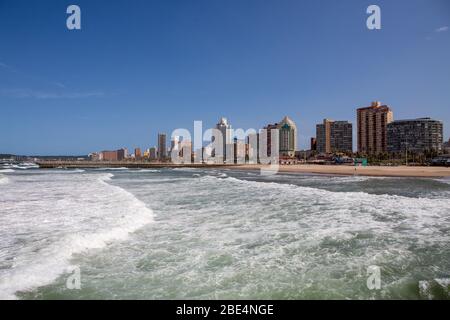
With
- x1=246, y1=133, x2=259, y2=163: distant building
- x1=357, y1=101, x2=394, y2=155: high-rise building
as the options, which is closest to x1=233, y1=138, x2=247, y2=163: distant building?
x1=246, y1=133, x2=259, y2=163: distant building

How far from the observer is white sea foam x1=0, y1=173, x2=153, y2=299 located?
5562mm

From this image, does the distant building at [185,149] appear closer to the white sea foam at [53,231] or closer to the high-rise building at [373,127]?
the high-rise building at [373,127]

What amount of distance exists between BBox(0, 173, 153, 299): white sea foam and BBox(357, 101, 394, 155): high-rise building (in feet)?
447

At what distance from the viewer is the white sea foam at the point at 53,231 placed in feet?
18.2

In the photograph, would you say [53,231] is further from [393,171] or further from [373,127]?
[373,127]

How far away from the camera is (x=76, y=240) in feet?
24.8

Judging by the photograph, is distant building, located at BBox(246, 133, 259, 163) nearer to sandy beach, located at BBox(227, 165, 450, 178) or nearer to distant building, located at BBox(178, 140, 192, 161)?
distant building, located at BBox(178, 140, 192, 161)

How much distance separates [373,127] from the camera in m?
140

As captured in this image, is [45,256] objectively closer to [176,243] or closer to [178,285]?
[176,243]

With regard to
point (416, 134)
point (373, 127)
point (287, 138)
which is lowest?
point (416, 134)

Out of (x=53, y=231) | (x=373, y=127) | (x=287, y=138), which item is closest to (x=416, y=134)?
(x=373, y=127)

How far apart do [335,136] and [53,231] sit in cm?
18060

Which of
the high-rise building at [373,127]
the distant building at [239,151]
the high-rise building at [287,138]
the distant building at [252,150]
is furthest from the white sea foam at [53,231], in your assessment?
the high-rise building at [287,138]
